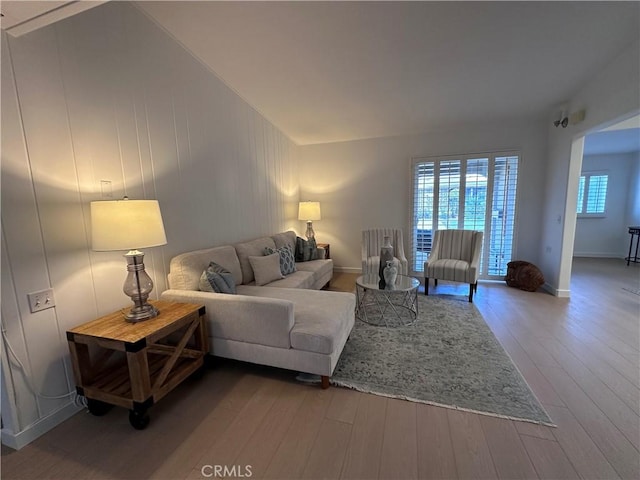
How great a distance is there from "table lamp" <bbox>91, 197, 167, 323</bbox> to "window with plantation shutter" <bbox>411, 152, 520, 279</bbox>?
4088 millimetres

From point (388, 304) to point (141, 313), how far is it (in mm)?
2656

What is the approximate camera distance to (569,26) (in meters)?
2.00

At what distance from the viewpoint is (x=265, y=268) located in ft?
9.73

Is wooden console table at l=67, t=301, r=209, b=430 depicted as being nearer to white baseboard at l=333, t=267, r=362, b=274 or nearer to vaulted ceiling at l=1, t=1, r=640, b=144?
vaulted ceiling at l=1, t=1, r=640, b=144

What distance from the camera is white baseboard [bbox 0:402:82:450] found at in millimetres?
1406

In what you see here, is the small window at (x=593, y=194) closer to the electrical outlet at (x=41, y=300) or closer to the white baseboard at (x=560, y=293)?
the white baseboard at (x=560, y=293)

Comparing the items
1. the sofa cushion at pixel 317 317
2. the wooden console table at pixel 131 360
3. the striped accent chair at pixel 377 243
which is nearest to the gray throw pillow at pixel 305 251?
the striped accent chair at pixel 377 243

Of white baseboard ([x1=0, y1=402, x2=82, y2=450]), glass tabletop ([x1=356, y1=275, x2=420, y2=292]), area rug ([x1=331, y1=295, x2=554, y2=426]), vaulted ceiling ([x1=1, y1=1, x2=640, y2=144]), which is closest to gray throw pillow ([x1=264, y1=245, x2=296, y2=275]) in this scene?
glass tabletop ([x1=356, y1=275, x2=420, y2=292])

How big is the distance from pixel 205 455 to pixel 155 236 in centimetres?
125

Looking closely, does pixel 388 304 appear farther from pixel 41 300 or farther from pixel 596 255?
pixel 596 255

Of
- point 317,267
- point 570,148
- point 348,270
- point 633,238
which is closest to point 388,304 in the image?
point 317,267

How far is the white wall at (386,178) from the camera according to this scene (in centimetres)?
406

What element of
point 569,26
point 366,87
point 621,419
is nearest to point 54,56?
point 366,87

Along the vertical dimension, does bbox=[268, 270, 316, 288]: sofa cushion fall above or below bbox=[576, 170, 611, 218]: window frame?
below
